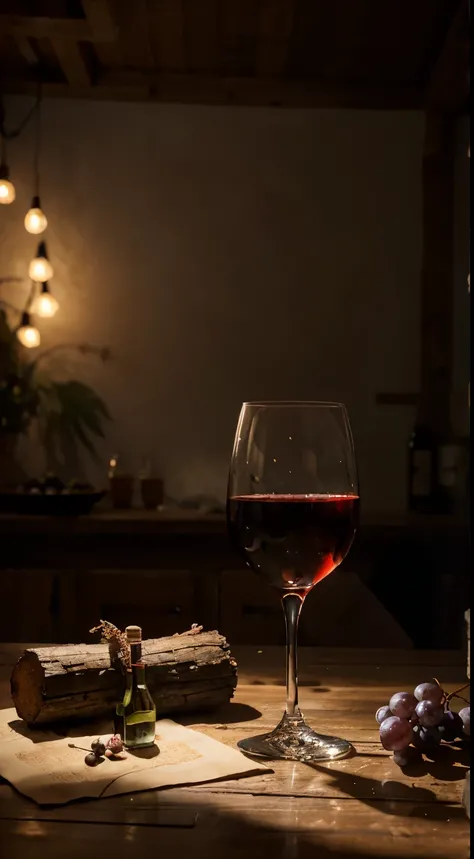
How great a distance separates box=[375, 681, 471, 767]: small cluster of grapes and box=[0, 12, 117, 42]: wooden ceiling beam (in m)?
2.52

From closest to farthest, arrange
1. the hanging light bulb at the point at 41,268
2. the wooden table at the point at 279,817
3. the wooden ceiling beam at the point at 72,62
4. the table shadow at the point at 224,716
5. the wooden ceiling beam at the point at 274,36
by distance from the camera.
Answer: the wooden table at the point at 279,817
the table shadow at the point at 224,716
the wooden ceiling beam at the point at 274,36
the wooden ceiling beam at the point at 72,62
the hanging light bulb at the point at 41,268

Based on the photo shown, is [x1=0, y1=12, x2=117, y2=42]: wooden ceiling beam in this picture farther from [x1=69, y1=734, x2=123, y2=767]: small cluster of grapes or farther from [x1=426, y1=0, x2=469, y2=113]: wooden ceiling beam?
[x1=69, y1=734, x2=123, y2=767]: small cluster of grapes

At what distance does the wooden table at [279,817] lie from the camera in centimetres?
50

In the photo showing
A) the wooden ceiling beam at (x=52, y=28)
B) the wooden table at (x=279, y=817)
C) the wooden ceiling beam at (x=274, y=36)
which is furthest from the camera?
the wooden ceiling beam at (x=274, y=36)

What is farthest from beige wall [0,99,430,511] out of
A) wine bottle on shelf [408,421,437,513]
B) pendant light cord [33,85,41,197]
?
wine bottle on shelf [408,421,437,513]

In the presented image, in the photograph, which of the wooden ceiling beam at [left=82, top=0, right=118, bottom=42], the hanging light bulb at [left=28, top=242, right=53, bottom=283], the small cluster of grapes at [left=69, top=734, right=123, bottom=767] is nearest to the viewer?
the small cluster of grapes at [left=69, top=734, right=123, bottom=767]

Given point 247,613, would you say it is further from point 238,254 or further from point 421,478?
point 238,254

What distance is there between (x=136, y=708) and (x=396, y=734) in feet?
0.59

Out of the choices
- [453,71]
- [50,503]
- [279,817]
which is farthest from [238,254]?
[279,817]

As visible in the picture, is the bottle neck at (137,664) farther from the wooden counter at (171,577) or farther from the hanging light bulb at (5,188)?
the hanging light bulb at (5,188)

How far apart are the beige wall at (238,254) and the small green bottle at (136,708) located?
112 inches

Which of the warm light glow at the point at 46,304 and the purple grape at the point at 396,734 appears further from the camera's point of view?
the warm light glow at the point at 46,304

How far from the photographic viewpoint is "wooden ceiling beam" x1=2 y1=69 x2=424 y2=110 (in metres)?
3.52

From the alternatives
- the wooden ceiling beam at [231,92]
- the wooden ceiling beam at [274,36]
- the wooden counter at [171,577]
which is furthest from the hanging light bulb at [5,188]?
the wooden counter at [171,577]
